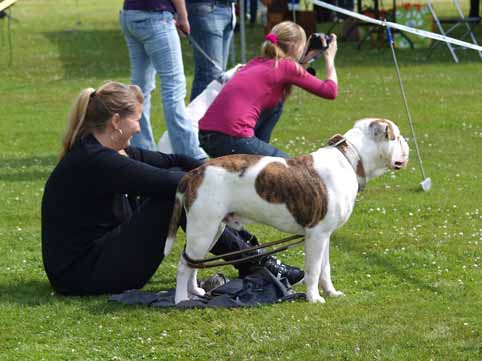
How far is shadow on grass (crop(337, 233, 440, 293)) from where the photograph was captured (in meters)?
6.24

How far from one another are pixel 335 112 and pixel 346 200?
323 inches

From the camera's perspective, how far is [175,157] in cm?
641

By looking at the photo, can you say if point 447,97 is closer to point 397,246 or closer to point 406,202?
point 406,202

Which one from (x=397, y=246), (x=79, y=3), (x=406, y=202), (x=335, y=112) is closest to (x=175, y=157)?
(x=397, y=246)

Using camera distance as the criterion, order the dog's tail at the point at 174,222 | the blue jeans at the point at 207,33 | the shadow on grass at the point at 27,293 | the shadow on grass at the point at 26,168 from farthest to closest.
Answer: the blue jeans at the point at 207,33 → the shadow on grass at the point at 26,168 → the shadow on grass at the point at 27,293 → the dog's tail at the point at 174,222

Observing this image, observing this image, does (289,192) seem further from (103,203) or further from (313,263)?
(103,203)

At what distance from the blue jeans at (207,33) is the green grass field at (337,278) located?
1.42 m

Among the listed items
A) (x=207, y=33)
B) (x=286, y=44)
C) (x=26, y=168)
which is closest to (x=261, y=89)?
(x=286, y=44)

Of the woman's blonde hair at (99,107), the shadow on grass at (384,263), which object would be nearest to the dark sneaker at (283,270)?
the shadow on grass at (384,263)

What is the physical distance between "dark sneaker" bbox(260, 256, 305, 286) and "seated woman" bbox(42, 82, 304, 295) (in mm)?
362

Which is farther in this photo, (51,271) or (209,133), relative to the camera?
(209,133)

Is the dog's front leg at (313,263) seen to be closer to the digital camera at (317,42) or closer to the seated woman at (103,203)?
the seated woman at (103,203)

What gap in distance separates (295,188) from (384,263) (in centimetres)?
143

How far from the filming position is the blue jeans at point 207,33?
34.1 ft
